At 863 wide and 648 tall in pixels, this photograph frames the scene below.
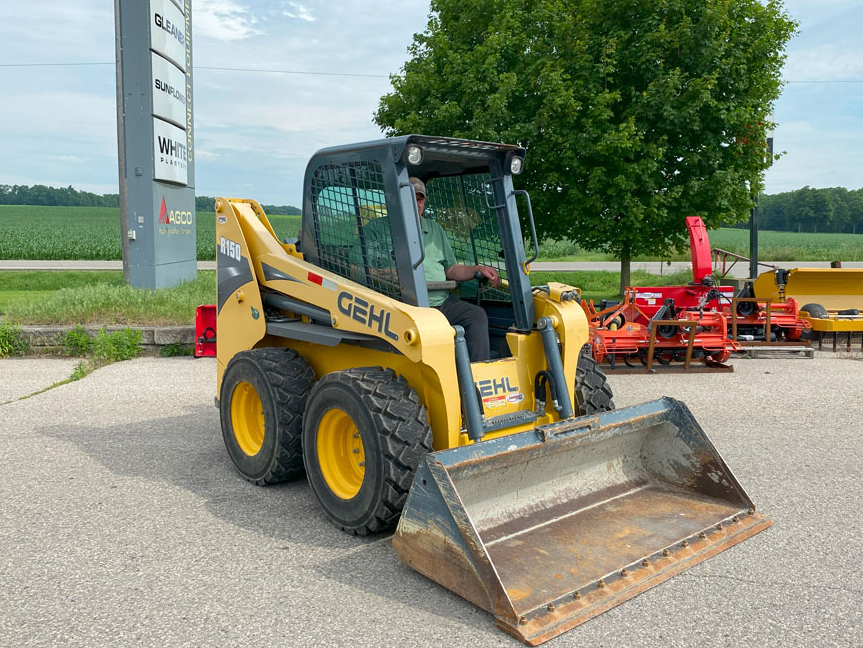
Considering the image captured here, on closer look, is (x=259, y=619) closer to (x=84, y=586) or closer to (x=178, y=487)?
(x=84, y=586)

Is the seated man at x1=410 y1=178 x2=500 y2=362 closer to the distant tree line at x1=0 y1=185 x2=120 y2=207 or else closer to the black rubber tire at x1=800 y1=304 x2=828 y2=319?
the black rubber tire at x1=800 y1=304 x2=828 y2=319

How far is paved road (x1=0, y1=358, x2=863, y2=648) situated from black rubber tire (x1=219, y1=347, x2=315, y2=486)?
0.16 m

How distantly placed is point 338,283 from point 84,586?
6.95 ft

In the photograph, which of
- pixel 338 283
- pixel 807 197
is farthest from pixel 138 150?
pixel 807 197

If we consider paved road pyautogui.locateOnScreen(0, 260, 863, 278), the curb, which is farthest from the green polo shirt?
paved road pyautogui.locateOnScreen(0, 260, 863, 278)

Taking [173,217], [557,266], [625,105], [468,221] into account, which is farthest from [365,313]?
[557,266]

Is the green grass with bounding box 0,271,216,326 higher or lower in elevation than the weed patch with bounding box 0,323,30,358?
higher

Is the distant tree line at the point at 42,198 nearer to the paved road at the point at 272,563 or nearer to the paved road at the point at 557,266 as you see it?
the paved road at the point at 557,266

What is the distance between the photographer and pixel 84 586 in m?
3.52

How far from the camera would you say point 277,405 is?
Answer: 4711 millimetres

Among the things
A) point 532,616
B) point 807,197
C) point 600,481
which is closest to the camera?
point 532,616

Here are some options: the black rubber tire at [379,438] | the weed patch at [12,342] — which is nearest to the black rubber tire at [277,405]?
the black rubber tire at [379,438]

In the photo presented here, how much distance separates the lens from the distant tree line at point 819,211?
82.8 meters

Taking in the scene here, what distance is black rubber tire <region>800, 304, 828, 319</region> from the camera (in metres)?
10.9
